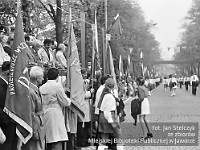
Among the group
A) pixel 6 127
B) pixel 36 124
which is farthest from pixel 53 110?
pixel 6 127

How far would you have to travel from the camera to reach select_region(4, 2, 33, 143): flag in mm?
7051

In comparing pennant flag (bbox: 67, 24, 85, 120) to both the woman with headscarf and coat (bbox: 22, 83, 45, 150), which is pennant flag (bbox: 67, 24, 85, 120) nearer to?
the woman with headscarf

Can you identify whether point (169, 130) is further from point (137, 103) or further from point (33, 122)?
point (33, 122)

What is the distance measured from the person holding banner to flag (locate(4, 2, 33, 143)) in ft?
3.87

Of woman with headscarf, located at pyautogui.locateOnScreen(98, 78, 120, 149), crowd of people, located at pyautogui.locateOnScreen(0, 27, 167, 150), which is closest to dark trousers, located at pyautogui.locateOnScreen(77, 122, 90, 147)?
crowd of people, located at pyautogui.locateOnScreen(0, 27, 167, 150)

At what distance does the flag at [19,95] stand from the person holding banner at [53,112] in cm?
118

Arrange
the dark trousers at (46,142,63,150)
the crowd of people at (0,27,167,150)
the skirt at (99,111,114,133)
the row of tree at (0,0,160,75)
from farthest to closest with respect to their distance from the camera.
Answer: the row of tree at (0,0,160,75)
the skirt at (99,111,114,133)
the dark trousers at (46,142,63,150)
the crowd of people at (0,27,167,150)

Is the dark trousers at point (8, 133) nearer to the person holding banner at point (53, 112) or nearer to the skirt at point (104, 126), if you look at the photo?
the person holding banner at point (53, 112)

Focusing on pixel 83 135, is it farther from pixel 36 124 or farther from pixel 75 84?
pixel 36 124

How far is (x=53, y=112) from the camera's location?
331 inches

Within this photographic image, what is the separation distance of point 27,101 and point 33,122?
47 cm

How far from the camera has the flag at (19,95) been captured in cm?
705

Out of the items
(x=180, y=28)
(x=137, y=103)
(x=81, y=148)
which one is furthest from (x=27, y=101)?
(x=180, y=28)

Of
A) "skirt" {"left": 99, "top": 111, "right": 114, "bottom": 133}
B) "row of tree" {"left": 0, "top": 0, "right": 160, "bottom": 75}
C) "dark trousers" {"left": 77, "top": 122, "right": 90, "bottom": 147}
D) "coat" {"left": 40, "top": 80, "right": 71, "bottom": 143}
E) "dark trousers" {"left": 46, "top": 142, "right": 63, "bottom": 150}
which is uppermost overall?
"row of tree" {"left": 0, "top": 0, "right": 160, "bottom": 75}
